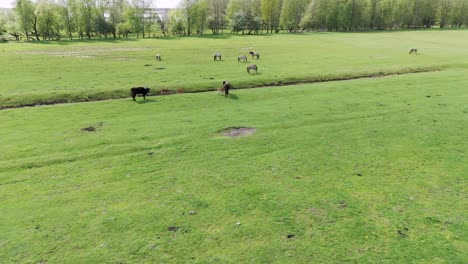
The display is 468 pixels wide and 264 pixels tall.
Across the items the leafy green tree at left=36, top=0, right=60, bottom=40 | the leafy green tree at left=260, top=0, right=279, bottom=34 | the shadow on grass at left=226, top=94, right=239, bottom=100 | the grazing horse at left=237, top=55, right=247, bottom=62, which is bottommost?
the shadow on grass at left=226, top=94, right=239, bottom=100

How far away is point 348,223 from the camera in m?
10.7

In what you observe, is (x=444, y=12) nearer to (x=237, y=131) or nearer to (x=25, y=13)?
(x=237, y=131)

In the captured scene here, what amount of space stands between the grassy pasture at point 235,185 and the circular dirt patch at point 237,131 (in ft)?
2.38

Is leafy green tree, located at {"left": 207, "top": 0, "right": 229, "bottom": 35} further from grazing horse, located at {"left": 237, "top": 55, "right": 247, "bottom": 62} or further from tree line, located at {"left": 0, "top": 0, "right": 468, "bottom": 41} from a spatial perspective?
grazing horse, located at {"left": 237, "top": 55, "right": 247, "bottom": 62}

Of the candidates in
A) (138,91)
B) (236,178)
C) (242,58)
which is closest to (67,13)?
(242,58)

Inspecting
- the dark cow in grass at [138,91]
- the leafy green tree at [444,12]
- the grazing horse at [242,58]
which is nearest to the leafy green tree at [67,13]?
the grazing horse at [242,58]

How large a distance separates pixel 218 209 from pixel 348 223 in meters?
4.71

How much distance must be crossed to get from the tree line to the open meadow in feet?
260

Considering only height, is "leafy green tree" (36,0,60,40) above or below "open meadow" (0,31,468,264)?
above

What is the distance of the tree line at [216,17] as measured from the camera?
9381 centimetres

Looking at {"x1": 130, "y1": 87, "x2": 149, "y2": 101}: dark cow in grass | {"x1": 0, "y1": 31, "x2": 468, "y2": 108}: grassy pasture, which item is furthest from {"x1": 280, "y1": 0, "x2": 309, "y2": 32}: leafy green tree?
{"x1": 130, "y1": 87, "x2": 149, "y2": 101}: dark cow in grass

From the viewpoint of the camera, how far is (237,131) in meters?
19.3

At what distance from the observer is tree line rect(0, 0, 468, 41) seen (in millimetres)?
93812

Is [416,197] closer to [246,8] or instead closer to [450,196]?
[450,196]
